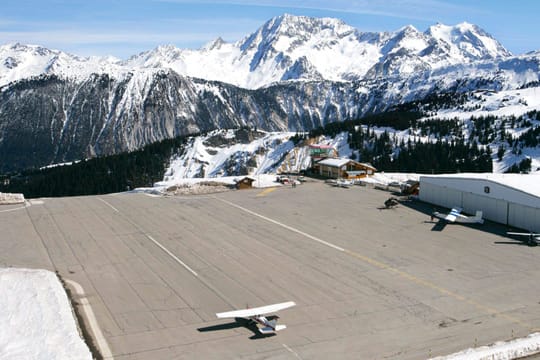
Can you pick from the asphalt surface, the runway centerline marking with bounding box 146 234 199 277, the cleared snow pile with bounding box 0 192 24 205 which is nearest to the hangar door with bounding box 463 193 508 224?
the asphalt surface

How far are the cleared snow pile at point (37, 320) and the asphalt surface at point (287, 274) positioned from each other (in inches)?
71.1

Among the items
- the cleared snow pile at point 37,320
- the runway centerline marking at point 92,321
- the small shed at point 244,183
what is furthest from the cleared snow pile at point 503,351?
the small shed at point 244,183

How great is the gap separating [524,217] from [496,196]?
12.7 feet

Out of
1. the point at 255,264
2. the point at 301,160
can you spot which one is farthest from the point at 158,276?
the point at 301,160

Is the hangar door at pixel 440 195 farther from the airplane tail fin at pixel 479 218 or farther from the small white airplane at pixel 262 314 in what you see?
the small white airplane at pixel 262 314

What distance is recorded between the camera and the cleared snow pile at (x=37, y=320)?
984 inches

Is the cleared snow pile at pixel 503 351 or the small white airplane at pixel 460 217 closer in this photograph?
the cleared snow pile at pixel 503 351

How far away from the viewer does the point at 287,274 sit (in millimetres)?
37281

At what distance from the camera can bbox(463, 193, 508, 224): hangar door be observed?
5106 centimetres

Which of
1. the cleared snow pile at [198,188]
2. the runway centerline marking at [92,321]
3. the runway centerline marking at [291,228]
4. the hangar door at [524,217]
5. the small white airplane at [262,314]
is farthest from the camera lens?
the cleared snow pile at [198,188]

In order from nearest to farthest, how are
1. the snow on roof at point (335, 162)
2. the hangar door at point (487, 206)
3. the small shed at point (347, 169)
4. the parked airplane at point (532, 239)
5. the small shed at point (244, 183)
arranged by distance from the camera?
the parked airplane at point (532, 239) < the hangar door at point (487, 206) < the small shed at point (244, 183) < the small shed at point (347, 169) < the snow on roof at point (335, 162)

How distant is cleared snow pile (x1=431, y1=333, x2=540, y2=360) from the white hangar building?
79.5 ft

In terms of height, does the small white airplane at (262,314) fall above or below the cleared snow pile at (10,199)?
below

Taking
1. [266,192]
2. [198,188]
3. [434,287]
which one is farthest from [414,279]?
[198,188]
